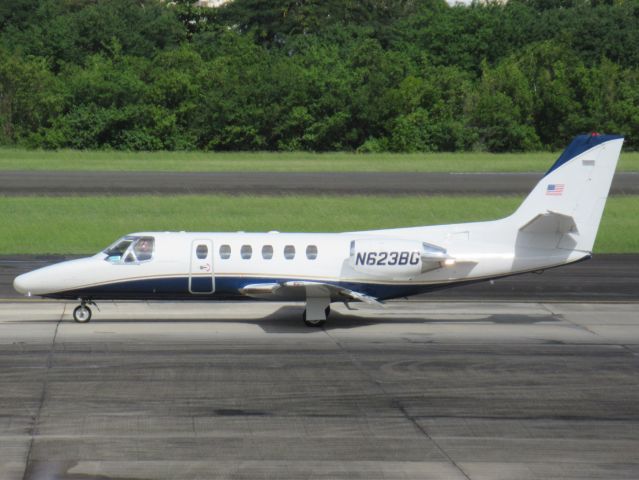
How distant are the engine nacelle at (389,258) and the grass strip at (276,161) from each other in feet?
117

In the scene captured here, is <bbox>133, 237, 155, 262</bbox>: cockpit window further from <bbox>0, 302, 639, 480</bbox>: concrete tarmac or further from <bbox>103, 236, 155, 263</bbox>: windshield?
<bbox>0, 302, 639, 480</bbox>: concrete tarmac

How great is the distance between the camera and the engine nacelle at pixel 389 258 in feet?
78.6

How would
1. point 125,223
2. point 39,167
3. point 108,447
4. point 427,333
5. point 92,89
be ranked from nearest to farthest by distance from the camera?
point 108,447 < point 427,333 < point 125,223 < point 39,167 < point 92,89

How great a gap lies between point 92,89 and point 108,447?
192 ft

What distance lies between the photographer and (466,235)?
80.4ft

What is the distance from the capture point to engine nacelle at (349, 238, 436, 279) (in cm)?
2395

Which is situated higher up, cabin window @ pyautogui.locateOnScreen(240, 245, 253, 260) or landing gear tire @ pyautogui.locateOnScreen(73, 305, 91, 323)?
cabin window @ pyautogui.locateOnScreen(240, 245, 253, 260)

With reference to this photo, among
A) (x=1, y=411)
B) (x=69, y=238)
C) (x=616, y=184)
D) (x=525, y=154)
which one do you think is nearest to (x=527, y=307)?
(x=1, y=411)

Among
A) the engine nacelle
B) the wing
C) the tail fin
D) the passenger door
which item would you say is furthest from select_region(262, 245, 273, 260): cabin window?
the tail fin

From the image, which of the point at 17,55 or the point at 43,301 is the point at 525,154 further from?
the point at 43,301

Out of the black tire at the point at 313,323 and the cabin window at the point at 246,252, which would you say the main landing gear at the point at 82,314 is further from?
the black tire at the point at 313,323

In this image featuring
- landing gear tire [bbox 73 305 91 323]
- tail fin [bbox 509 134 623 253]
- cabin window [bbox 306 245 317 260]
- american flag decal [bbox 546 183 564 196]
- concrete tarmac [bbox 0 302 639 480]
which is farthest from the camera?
american flag decal [bbox 546 183 564 196]

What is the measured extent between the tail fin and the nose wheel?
32.1 feet

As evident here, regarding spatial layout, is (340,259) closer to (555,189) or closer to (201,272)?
(201,272)
